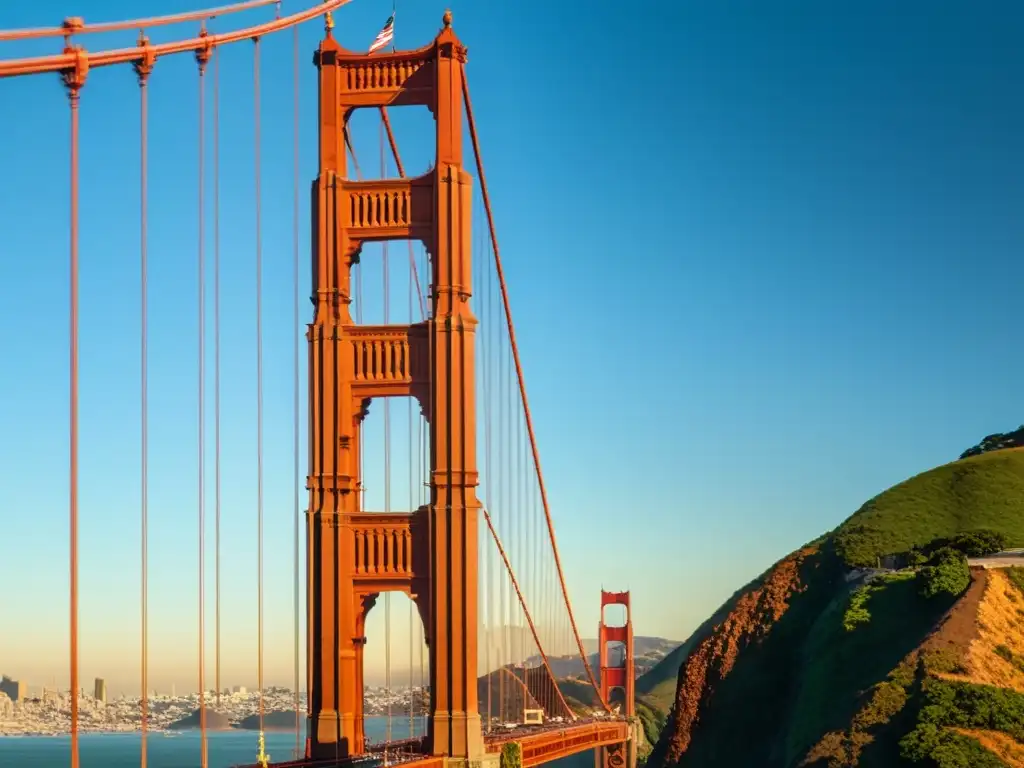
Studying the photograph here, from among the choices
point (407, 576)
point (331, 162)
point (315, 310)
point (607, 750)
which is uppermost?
point (331, 162)

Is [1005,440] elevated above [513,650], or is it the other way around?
[1005,440]

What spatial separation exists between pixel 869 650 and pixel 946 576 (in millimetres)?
4407

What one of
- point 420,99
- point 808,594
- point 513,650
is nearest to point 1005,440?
point 808,594

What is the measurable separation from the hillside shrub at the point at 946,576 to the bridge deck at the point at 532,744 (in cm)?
Answer: 1657

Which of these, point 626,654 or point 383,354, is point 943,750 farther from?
point 626,654

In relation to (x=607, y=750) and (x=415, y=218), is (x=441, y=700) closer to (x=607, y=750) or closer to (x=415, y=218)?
(x=415, y=218)

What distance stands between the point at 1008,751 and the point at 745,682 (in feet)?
93.5

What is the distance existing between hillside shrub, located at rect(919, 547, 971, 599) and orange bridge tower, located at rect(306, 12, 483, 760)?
89.2ft

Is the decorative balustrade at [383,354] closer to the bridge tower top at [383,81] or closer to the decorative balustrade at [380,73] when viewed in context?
the bridge tower top at [383,81]

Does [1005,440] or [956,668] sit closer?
[956,668]

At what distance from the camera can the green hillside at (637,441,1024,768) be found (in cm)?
6219

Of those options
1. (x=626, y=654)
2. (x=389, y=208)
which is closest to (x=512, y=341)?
(x=389, y=208)

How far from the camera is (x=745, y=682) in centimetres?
8681

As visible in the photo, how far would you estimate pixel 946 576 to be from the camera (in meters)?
71.4
